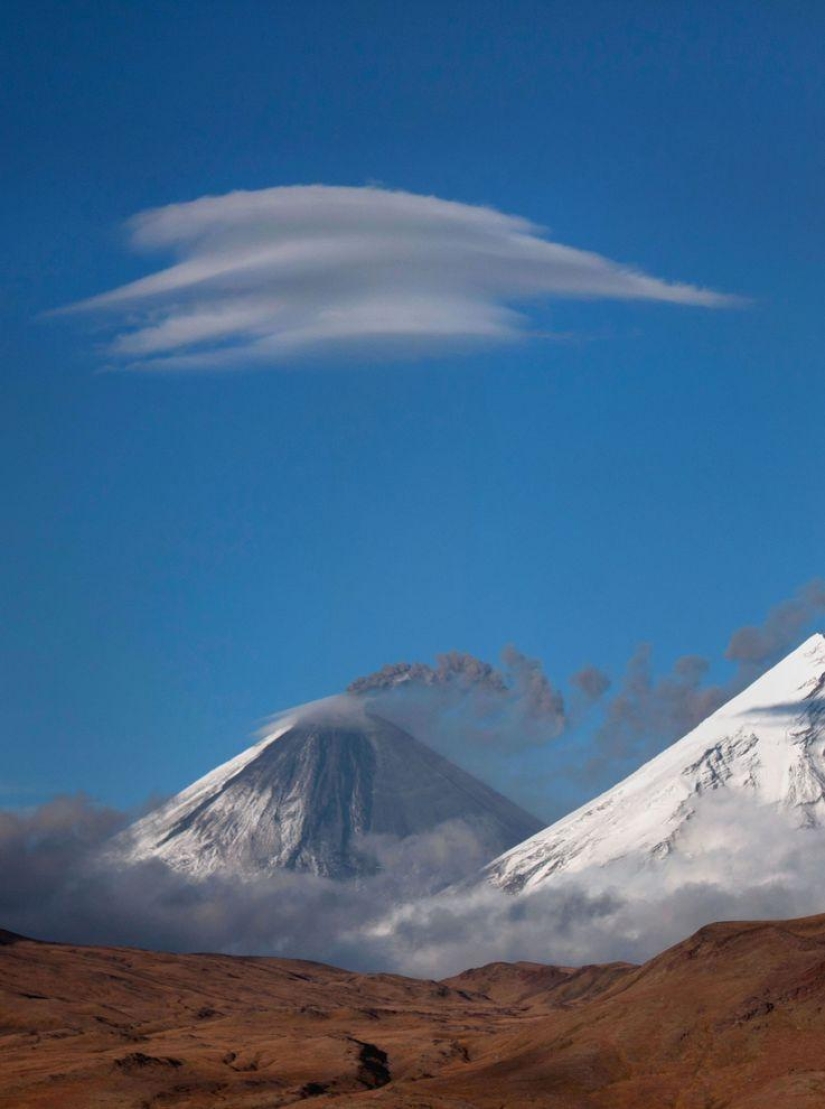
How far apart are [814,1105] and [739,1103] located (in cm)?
1315

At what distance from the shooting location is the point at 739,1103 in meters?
199

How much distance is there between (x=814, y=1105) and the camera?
187125 mm
